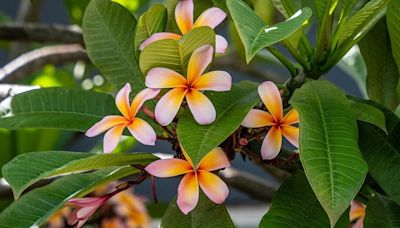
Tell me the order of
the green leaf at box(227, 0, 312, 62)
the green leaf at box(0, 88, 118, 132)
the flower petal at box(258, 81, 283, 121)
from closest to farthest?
the green leaf at box(227, 0, 312, 62) → the flower petal at box(258, 81, 283, 121) → the green leaf at box(0, 88, 118, 132)

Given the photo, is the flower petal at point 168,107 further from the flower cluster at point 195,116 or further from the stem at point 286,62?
the stem at point 286,62

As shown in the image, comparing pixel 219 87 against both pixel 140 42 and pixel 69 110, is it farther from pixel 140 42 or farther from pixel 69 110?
pixel 69 110

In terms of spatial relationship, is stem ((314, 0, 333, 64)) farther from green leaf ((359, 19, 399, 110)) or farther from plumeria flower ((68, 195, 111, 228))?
plumeria flower ((68, 195, 111, 228))

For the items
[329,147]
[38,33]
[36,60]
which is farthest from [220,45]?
[38,33]

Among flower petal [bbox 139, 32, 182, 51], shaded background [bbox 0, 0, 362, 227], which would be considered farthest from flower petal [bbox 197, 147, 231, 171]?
shaded background [bbox 0, 0, 362, 227]

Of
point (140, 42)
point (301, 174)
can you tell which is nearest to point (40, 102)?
point (140, 42)

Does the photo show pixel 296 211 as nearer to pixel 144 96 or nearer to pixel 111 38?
pixel 144 96

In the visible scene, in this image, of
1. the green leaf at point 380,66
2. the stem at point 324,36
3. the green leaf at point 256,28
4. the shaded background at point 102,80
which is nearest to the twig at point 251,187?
the shaded background at point 102,80
